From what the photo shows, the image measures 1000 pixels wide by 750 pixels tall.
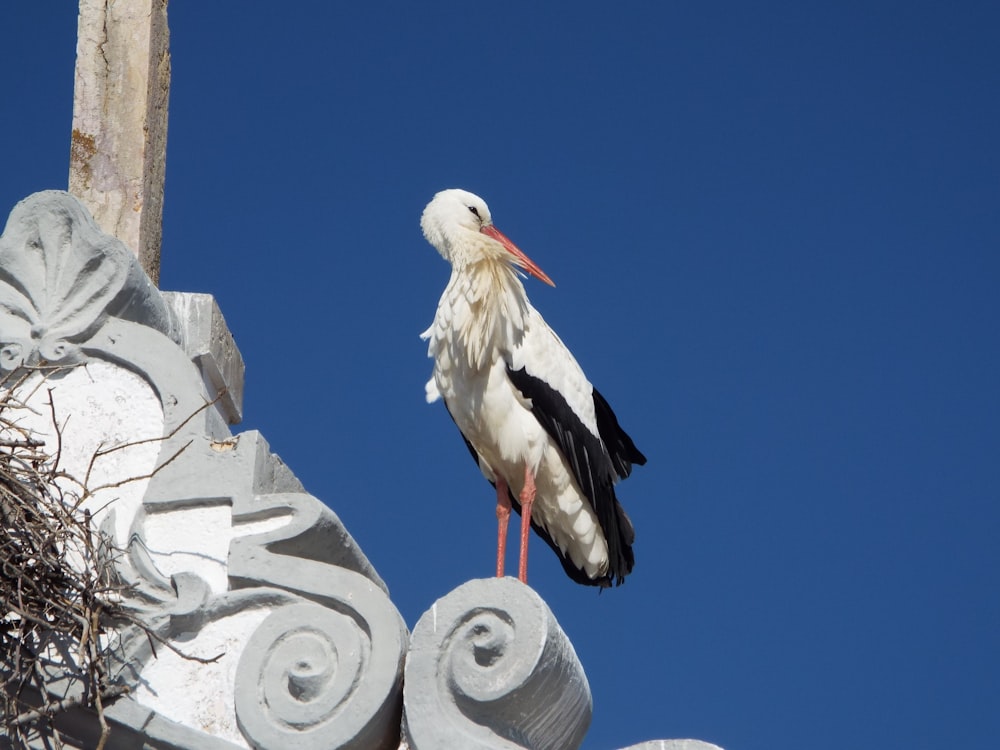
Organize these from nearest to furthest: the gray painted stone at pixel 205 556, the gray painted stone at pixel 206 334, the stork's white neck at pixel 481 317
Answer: the gray painted stone at pixel 205 556
the gray painted stone at pixel 206 334
the stork's white neck at pixel 481 317

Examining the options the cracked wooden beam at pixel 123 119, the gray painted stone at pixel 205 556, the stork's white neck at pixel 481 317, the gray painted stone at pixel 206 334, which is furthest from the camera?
the stork's white neck at pixel 481 317

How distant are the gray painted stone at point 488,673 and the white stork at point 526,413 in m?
2.32

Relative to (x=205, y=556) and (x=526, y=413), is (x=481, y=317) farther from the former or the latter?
(x=205, y=556)

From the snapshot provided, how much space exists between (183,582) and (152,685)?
28 centimetres

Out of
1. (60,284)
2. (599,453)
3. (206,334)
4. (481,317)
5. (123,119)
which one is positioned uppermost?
(123,119)

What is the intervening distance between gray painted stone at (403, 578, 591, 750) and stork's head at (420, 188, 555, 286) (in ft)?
9.98

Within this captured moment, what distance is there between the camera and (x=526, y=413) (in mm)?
7199

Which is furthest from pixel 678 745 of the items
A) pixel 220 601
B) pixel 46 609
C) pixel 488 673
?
pixel 46 609

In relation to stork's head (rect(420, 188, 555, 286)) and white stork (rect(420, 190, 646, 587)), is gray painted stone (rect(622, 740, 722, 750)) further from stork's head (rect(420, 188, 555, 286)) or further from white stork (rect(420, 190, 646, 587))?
stork's head (rect(420, 188, 555, 286))

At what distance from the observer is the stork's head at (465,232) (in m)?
7.48

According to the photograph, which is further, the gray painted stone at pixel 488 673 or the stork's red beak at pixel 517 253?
the stork's red beak at pixel 517 253

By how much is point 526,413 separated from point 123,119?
1.86m

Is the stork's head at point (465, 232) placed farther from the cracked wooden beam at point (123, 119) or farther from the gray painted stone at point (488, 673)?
the gray painted stone at point (488, 673)

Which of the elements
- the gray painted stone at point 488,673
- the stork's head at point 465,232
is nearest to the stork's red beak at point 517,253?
the stork's head at point 465,232
